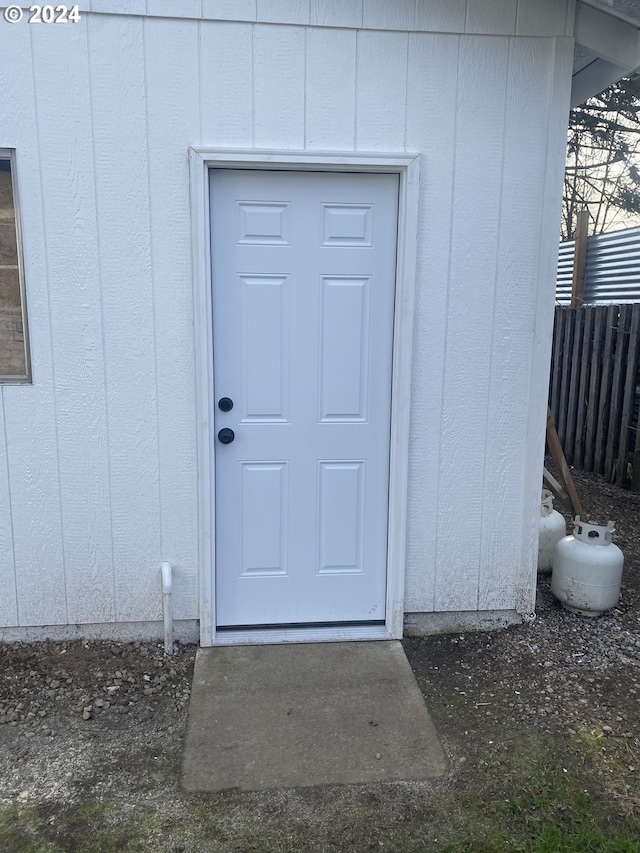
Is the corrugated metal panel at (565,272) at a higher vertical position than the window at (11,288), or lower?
higher

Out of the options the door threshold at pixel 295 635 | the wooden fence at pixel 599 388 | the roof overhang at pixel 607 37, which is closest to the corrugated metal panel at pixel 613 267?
the wooden fence at pixel 599 388

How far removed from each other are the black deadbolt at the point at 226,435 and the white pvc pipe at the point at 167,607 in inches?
27.0

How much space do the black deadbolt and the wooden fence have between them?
14.8 feet

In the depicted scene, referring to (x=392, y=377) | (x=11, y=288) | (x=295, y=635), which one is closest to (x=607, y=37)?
(x=392, y=377)

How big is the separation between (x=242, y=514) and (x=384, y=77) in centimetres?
221

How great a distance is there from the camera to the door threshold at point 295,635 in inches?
130

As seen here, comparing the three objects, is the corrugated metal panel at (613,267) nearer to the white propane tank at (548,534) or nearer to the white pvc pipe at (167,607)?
the white propane tank at (548,534)

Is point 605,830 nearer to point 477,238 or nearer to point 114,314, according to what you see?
point 477,238

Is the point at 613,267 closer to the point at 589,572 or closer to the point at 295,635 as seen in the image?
the point at 589,572

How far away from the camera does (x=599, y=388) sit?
6754 mm

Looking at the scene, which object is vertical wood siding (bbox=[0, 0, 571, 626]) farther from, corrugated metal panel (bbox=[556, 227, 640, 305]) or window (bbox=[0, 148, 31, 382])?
corrugated metal panel (bbox=[556, 227, 640, 305])

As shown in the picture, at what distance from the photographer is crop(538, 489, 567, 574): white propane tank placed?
4094 millimetres

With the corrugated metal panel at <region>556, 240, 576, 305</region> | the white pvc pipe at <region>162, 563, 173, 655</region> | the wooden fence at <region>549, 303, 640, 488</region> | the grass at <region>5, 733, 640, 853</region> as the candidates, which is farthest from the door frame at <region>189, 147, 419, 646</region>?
the corrugated metal panel at <region>556, 240, 576, 305</region>

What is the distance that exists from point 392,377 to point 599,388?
4368 millimetres
